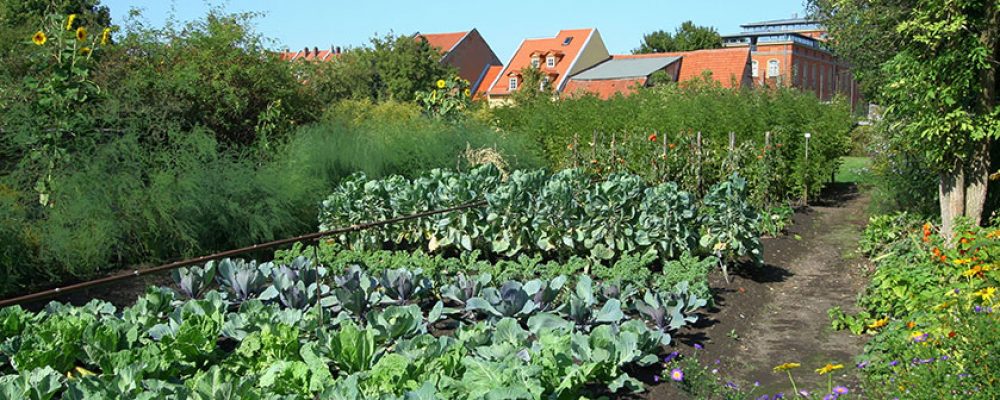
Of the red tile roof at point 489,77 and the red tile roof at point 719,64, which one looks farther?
the red tile roof at point 489,77

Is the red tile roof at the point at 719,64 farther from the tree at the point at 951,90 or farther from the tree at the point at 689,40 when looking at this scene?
the tree at the point at 951,90

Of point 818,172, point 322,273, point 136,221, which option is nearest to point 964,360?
point 322,273

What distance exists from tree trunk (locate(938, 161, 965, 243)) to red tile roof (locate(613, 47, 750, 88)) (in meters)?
37.1

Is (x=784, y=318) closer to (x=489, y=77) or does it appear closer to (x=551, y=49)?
(x=551, y=49)

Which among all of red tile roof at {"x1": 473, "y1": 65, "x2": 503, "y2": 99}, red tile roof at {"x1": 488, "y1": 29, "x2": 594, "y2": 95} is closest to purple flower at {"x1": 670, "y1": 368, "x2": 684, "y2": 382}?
red tile roof at {"x1": 488, "y1": 29, "x2": 594, "y2": 95}

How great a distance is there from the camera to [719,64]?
4681 cm

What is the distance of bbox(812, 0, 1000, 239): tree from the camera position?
23.6ft

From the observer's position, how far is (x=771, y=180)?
12164 millimetres

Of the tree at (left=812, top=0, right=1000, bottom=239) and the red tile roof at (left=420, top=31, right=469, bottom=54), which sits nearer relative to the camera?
the tree at (left=812, top=0, right=1000, bottom=239)

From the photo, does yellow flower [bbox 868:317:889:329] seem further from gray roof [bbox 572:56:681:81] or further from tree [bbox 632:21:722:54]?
tree [bbox 632:21:722:54]

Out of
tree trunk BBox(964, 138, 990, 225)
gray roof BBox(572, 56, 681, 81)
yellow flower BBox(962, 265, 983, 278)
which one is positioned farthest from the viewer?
gray roof BBox(572, 56, 681, 81)

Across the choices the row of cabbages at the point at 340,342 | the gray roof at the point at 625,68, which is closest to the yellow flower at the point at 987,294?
the row of cabbages at the point at 340,342

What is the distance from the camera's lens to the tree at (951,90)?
23.6ft

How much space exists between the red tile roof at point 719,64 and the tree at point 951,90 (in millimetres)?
37099
